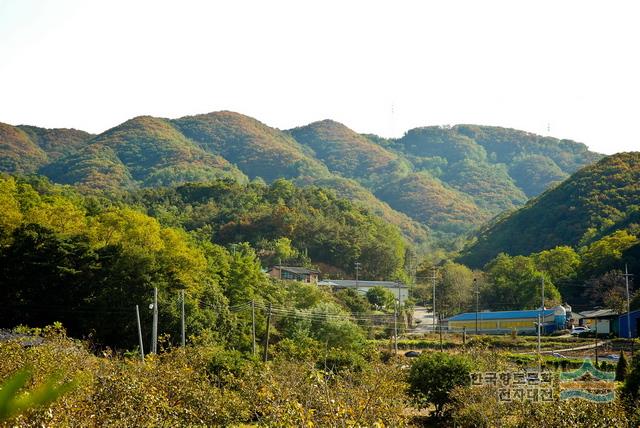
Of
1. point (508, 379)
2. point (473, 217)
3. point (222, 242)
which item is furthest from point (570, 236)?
point (473, 217)

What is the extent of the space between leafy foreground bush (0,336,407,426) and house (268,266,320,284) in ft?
157

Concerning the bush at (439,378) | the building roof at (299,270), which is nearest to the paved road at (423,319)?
the building roof at (299,270)

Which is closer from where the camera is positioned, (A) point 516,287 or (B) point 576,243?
(A) point 516,287

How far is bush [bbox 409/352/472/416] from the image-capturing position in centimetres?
2700

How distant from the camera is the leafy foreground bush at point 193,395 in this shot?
11297mm

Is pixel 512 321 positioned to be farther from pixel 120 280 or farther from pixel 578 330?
pixel 120 280

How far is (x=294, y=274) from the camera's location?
244 feet

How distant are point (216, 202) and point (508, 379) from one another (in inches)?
3162

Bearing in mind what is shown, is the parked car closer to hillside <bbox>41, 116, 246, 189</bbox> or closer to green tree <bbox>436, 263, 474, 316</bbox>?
green tree <bbox>436, 263, 474, 316</bbox>

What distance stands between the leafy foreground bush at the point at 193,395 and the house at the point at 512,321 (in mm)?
38341

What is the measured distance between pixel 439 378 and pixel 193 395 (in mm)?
12146

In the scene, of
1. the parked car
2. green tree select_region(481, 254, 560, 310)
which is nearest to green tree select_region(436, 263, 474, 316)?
green tree select_region(481, 254, 560, 310)

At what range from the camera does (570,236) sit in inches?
3487

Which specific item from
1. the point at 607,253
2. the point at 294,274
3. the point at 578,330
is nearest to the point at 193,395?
the point at 578,330
